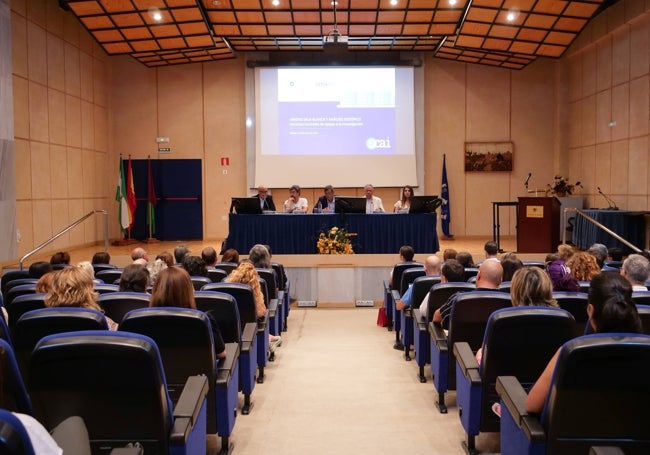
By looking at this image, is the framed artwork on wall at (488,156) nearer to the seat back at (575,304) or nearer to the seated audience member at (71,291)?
the seat back at (575,304)

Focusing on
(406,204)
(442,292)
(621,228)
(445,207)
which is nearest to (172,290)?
(442,292)

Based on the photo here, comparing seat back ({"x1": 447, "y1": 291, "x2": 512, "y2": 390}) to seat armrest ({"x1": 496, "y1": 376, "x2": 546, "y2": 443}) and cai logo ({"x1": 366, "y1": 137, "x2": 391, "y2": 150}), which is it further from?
cai logo ({"x1": 366, "y1": 137, "x2": 391, "y2": 150})

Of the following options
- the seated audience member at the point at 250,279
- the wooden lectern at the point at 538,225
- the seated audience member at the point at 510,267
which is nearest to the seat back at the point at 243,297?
the seated audience member at the point at 250,279

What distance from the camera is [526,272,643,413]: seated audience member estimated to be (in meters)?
2.05

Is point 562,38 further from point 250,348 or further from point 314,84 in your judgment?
point 250,348

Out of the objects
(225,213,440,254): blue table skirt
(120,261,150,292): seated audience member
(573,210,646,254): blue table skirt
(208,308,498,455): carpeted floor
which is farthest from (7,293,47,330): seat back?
(573,210,646,254): blue table skirt

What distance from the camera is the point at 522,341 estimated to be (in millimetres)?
2646

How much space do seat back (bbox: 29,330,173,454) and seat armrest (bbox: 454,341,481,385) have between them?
1.47 meters

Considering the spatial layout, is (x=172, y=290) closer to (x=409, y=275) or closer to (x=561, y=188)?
(x=409, y=275)

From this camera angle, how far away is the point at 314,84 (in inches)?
504

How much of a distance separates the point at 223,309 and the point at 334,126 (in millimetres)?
9929

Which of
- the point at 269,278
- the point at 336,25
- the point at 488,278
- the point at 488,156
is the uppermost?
the point at 336,25

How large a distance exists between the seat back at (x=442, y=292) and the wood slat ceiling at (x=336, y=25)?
21.7 feet

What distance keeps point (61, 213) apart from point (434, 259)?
8.68m
